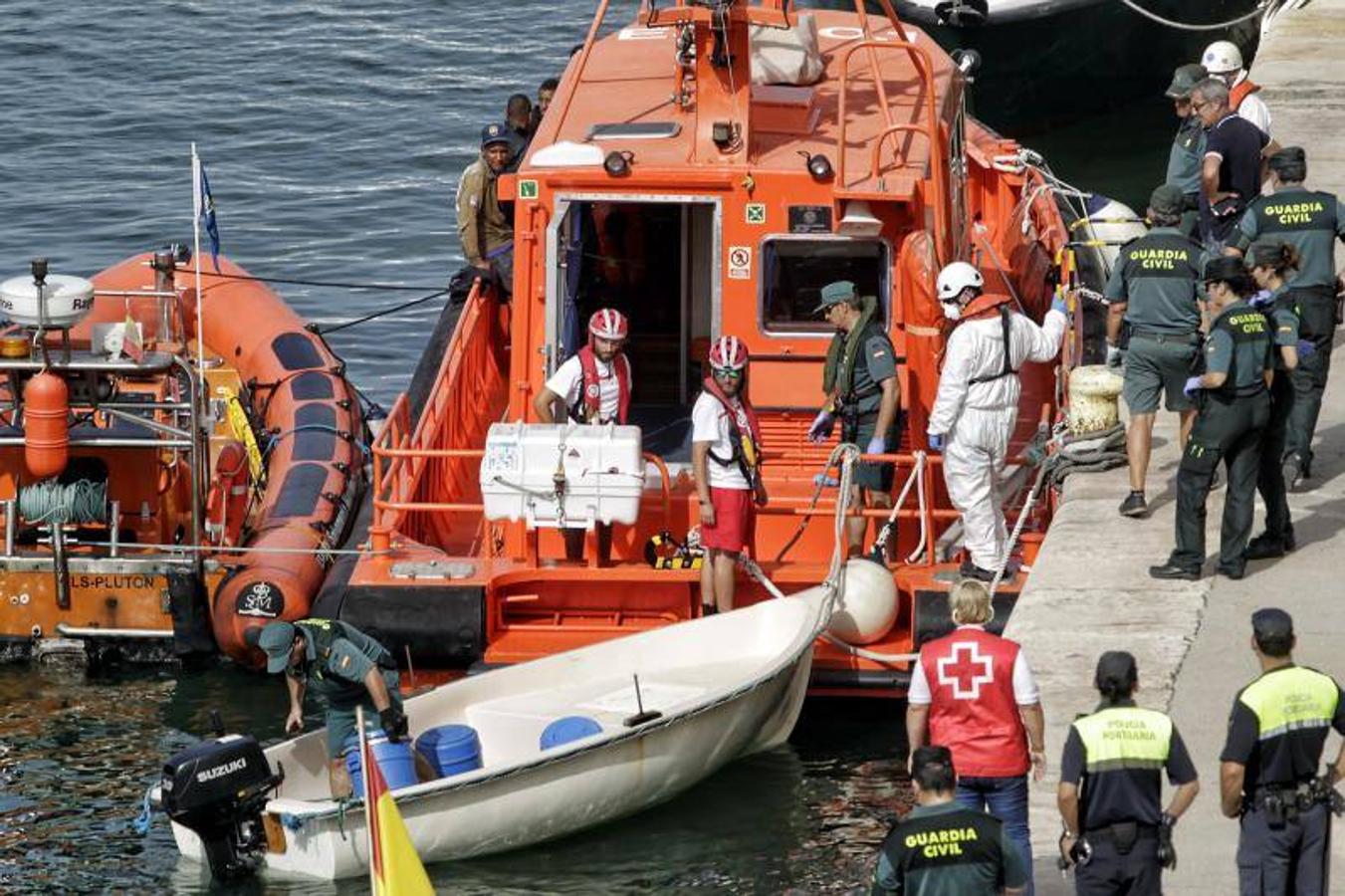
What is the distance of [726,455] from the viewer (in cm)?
1192

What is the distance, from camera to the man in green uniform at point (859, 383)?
39.8 feet

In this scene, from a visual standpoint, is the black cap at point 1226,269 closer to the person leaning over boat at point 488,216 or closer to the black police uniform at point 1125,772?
the black police uniform at point 1125,772

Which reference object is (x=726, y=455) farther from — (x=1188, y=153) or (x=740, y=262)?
(x=1188, y=153)

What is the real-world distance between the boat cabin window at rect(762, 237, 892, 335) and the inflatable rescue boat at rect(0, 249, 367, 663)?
2617mm

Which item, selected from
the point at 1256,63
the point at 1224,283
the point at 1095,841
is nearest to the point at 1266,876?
the point at 1095,841

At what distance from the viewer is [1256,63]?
19906 millimetres

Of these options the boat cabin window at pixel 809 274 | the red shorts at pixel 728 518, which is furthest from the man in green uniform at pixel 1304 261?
the red shorts at pixel 728 518

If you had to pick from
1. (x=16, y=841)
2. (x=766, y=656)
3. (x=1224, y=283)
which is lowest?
(x=16, y=841)

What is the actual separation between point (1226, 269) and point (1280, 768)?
9.30 feet

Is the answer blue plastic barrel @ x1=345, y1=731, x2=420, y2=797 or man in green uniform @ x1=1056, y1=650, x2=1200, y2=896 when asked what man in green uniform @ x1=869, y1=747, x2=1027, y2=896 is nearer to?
man in green uniform @ x1=1056, y1=650, x2=1200, y2=896

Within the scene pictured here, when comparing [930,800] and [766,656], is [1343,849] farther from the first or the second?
[766,656]

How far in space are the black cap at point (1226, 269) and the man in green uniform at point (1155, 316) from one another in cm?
95

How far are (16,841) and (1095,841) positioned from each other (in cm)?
579

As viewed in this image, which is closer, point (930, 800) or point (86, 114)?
point (930, 800)
